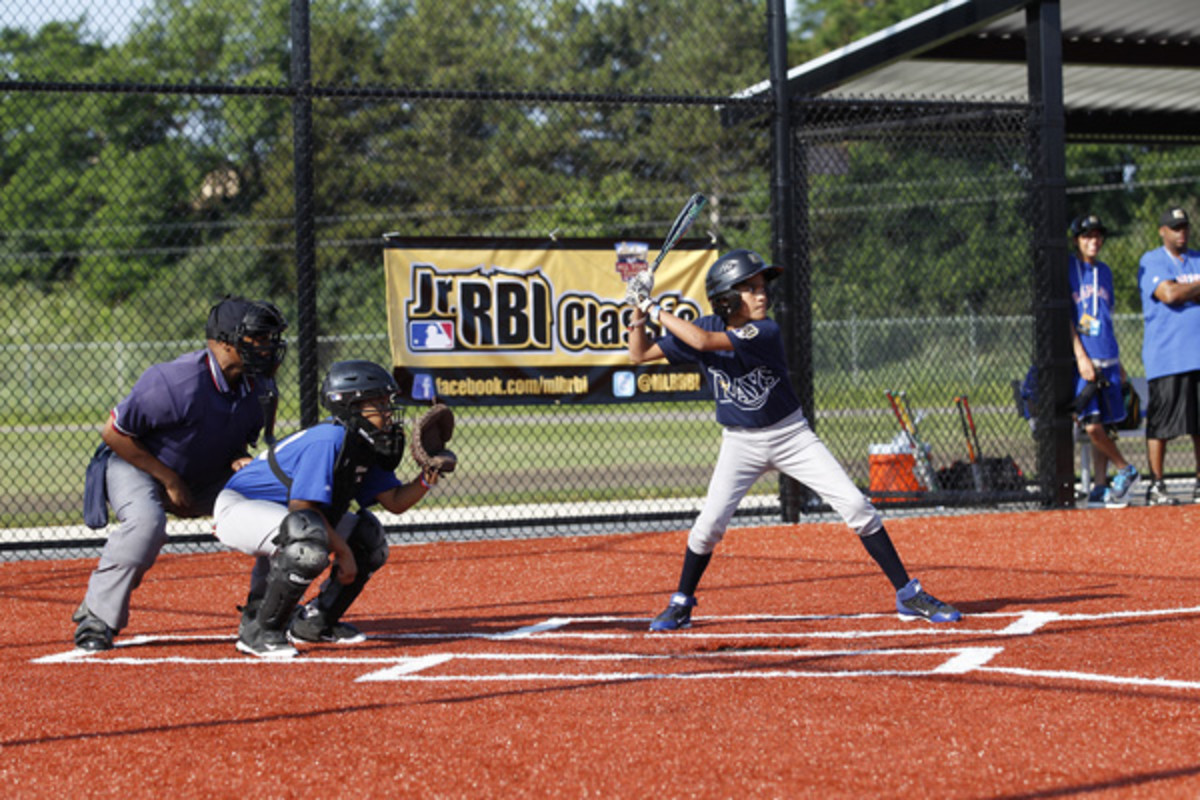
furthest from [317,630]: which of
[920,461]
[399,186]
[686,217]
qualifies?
[399,186]

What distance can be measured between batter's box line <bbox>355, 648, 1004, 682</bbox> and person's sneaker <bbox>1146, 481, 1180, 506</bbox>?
18.7 ft

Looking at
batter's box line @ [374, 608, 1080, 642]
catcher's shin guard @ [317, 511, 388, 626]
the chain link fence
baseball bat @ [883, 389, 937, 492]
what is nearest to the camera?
batter's box line @ [374, 608, 1080, 642]

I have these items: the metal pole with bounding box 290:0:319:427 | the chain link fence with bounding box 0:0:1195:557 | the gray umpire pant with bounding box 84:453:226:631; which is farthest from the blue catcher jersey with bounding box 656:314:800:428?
the chain link fence with bounding box 0:0:1195:557

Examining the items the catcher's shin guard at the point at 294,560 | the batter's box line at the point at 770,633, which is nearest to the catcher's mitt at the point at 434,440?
the catcher's shin guard at the point at 294,560

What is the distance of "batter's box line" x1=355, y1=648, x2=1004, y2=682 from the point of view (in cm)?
511

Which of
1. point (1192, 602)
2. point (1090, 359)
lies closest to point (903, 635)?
point (1192, 602)

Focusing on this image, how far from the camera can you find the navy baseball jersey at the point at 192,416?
19.8 feet

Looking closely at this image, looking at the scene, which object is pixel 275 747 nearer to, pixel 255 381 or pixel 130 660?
pixel 130 660

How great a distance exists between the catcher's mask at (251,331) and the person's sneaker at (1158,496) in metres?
7.10

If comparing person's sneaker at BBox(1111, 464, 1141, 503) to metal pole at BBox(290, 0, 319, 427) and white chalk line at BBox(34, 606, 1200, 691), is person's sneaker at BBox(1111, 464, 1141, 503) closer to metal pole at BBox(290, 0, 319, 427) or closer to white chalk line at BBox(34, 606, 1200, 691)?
white chalk line at BBox(34, 606, 1200, 691)

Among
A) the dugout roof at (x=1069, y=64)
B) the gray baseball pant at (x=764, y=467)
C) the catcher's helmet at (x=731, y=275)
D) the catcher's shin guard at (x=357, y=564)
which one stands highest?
the dugout roof at (x=1069, y=64)

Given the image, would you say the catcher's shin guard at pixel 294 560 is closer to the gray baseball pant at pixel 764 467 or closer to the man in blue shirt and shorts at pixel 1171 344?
the gray baseball pant at pixel 764 467

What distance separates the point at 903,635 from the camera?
19.3 ft

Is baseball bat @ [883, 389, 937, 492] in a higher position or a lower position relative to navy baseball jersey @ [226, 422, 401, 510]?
lower
